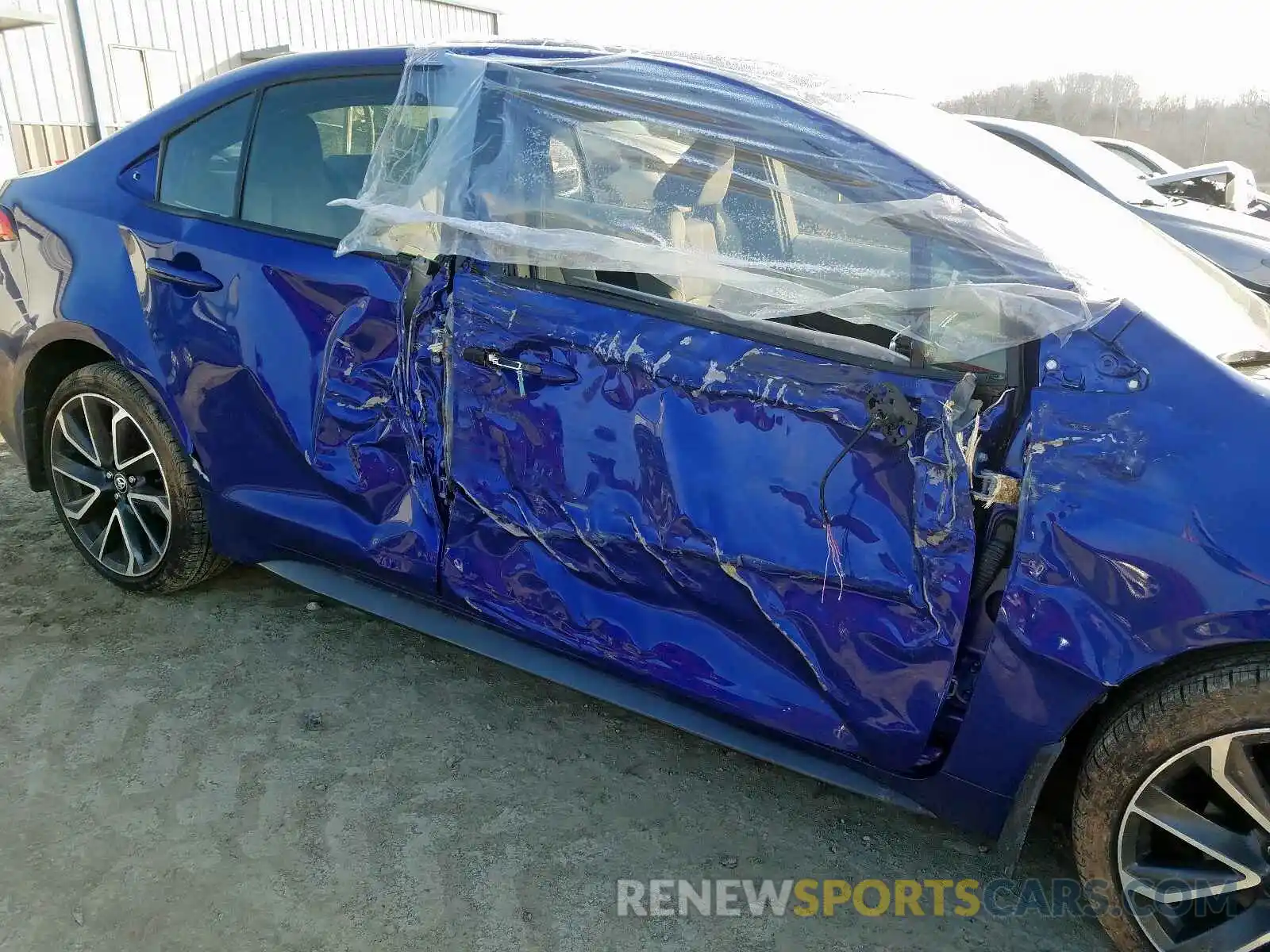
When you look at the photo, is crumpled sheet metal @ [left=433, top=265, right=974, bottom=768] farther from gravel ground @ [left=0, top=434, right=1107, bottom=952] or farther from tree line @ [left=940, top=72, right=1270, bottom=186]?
tree line @ [left=940, top=72, right=1270, bottom=186]

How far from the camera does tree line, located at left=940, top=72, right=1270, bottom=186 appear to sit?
18.9 meters

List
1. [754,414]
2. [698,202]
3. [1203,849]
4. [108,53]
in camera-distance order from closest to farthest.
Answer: [1203,849] < [754,414] < [698,202] < [108,53]

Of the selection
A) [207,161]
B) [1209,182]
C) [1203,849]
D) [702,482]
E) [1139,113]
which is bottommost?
[1139,113]

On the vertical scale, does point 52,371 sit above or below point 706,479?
below

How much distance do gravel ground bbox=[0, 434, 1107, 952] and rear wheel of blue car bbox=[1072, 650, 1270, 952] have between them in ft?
0.75

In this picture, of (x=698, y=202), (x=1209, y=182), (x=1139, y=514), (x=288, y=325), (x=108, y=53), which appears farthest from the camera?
(x=108, y=53)

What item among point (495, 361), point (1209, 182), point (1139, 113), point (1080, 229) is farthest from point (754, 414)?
point (1139, 113)

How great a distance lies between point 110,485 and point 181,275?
2.72 ft

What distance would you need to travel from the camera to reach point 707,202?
2164mm

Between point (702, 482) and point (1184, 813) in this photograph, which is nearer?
point (1184, 813)

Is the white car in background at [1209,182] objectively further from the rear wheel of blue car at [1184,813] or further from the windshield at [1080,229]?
the rear wheel of blue car at [1184,813]

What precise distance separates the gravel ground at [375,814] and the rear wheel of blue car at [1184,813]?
0.23 m

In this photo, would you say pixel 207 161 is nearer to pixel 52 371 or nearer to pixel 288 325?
pixel 288 325

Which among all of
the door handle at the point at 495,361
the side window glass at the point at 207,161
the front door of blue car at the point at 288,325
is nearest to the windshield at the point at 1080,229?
the door handle at the point at 495,361
